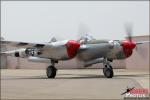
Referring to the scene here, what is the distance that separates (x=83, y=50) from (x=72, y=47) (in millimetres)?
1650

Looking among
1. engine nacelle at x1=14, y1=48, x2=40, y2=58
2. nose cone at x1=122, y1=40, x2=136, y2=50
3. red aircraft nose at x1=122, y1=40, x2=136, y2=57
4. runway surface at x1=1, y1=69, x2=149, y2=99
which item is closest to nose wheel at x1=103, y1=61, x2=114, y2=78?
red aircraft nose at x1=122, y1=40, x2=136, y2=57

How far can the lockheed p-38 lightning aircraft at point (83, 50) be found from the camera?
946 inches

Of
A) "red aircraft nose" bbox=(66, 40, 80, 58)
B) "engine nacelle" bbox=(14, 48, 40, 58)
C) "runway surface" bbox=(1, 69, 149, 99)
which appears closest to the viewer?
"runway surface" bbox=(1, 69, 149, 99)

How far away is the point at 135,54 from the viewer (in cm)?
4647

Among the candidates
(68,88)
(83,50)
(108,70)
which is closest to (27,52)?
(83,50)

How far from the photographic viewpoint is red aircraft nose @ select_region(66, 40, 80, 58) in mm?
23703

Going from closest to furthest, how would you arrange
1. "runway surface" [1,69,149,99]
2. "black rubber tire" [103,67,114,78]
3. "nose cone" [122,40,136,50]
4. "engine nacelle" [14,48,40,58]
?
"runway surface" [1,69,149,99], "nose cone" [122,40,136,50], "black rubber tire" [103,67,114,78], "engine nacelle" [14,48,40,58]

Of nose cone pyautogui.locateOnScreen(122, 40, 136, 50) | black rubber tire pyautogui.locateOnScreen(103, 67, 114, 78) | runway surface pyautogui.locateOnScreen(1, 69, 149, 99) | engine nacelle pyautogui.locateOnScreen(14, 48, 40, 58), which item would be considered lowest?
runway surface pyautogui.locateOnScreen(1, 69, 149, 99)

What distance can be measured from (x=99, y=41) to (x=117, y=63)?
2955cm

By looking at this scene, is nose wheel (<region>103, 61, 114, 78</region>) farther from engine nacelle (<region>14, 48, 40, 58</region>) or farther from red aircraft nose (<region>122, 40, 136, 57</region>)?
engine nacelle (<region>14, 48, 40, 58</region>)

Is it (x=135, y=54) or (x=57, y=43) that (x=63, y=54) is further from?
(x=135, y=54)

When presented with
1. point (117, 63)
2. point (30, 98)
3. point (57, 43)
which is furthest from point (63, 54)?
point (117, 63)

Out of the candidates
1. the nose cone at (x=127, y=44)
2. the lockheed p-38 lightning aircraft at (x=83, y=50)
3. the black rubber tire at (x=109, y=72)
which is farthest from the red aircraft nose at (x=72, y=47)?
the nose cone at (x=127, y=44)

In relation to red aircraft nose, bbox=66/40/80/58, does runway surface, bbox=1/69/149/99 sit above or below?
below
